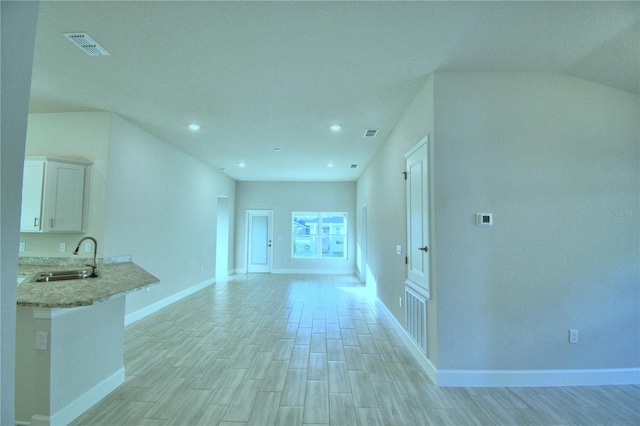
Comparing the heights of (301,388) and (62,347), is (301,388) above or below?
below

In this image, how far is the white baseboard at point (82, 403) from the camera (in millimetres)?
1971

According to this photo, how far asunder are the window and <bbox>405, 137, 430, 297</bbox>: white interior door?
5868mm

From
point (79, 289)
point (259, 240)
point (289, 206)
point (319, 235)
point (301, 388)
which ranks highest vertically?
point (289, 206)

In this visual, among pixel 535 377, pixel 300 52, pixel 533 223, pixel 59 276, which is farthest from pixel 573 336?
pixel 59 276

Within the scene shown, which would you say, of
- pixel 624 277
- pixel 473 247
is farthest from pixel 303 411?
pixel 624 277

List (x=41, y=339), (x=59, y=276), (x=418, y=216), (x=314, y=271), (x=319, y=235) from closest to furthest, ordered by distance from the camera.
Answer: (x=41, y=339), (x=59, y=276), (x=418, y=216), (x=314, y=271), (x=319, y=235)

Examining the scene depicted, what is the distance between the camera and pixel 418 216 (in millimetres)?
3174

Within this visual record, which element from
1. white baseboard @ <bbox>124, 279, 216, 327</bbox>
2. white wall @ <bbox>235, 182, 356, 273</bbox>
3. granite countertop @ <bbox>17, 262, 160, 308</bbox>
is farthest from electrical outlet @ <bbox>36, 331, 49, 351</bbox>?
white wall @ <bbox>235, 182, 356, 273</bbox>

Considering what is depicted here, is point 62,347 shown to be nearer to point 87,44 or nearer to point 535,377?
point 87,44

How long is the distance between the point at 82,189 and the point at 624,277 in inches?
→ 237

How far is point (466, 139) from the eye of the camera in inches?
109

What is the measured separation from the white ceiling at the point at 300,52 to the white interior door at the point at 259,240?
551 cm

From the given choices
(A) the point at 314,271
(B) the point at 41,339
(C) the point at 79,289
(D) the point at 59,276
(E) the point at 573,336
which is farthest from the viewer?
(A) the point at 314,271

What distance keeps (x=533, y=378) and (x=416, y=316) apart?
1091 mm
